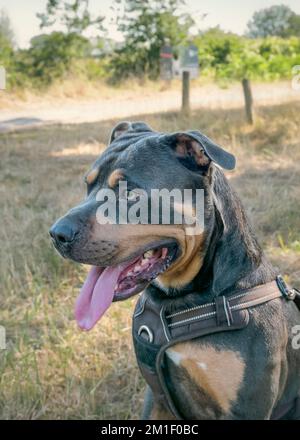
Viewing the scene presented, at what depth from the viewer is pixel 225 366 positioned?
8.81ft

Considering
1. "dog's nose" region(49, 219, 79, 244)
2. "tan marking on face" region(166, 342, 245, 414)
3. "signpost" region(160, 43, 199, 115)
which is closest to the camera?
"dog's nose" region(49, 219, 79, 244)

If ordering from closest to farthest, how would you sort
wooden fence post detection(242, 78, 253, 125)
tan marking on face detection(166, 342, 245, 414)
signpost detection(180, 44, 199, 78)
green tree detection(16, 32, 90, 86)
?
tan marking on face detection(166, 342, 245, 414) → wooden fence post detection(242, 78, 253, 125) → signpost detection(180, 44, 199, 78) → green tree detection(16, 32, 90, 86)

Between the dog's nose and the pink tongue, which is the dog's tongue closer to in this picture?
the pink tongue

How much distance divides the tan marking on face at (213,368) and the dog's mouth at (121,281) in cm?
36

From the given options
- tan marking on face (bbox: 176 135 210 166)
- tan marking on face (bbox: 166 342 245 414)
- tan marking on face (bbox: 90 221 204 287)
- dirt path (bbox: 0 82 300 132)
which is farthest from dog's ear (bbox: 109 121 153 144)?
dirt path (bbox: 0 82 300 132)

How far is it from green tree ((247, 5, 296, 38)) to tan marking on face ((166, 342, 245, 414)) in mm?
10253

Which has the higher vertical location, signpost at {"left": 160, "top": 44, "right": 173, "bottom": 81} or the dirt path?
signpost at {"left": 160, "top": 44, "right": 173, "bottom": 81}

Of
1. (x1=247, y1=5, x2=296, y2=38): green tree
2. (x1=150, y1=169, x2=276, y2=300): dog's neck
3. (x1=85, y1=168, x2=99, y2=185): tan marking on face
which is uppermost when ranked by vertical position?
(x1=247, y1=5, x2=296, y2=38): green tree

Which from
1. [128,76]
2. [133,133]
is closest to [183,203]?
[133,133]

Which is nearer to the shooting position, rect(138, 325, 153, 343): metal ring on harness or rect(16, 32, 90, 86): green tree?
rect(138, 325, 153, 343): metal ring on harness

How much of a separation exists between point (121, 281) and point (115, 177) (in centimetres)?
48

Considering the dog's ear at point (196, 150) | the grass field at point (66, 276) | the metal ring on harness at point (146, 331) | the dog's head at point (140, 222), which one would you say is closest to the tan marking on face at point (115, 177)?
the dog's head at point (140, 222)

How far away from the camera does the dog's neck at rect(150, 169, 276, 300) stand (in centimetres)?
276
